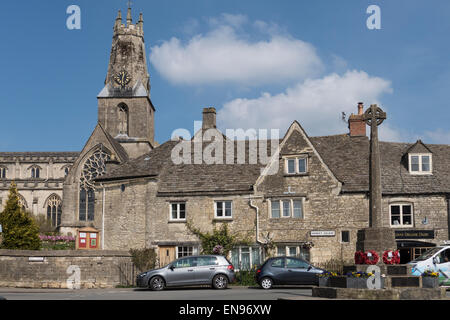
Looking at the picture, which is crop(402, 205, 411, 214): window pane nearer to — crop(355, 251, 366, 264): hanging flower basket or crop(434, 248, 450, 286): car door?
crop(434, 248, 450, 286): car door

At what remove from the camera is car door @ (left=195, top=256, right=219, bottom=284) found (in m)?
22.9

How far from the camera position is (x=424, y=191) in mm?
29922

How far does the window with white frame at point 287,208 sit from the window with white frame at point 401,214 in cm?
518

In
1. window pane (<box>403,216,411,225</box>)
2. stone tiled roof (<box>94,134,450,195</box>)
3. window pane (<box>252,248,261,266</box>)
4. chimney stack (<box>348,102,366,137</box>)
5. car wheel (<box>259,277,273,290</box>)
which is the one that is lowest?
car wheel (<box>259,277,273,290</box>)

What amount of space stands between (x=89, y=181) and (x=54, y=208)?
2608 cm

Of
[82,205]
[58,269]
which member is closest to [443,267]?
[58,269]

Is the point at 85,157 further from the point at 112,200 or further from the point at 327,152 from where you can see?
the point at 327,152

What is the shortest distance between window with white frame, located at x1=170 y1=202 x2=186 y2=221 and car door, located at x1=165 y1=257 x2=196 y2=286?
894cm

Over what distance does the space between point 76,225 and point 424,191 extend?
3855cm

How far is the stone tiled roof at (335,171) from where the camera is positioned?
30641 mm

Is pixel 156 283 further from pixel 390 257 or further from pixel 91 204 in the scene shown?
pixel 91 204

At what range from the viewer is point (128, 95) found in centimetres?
6781

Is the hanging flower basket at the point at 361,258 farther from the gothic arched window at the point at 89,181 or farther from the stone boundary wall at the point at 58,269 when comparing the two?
the gothic arched window at the point at 89,181

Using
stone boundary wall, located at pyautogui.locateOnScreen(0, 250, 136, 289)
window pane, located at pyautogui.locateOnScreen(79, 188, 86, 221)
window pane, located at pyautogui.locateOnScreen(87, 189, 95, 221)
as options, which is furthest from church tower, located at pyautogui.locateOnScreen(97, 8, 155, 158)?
stone boundary wall, located at pyautogui.locateOnScreen(0, 250, 136, 289)
